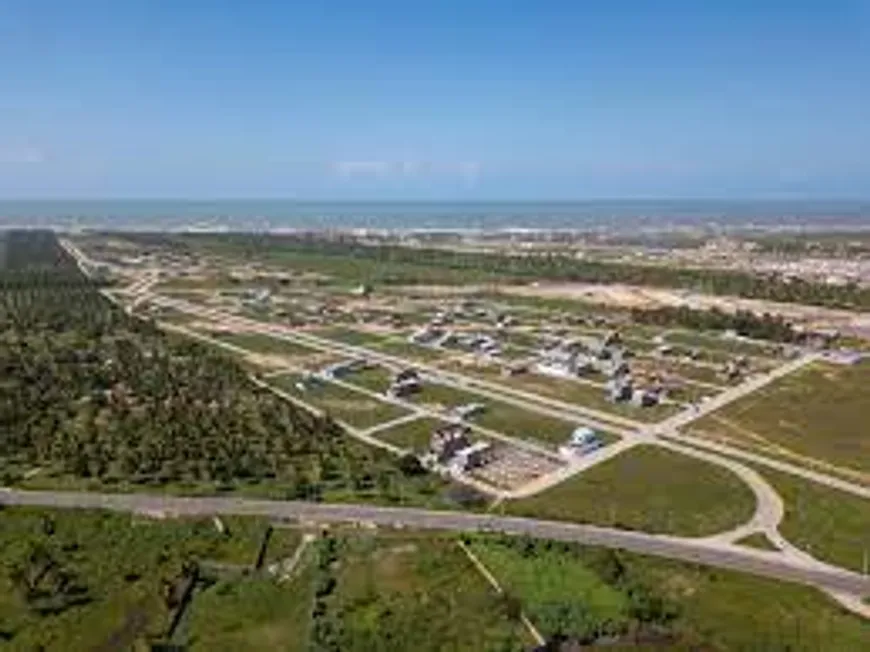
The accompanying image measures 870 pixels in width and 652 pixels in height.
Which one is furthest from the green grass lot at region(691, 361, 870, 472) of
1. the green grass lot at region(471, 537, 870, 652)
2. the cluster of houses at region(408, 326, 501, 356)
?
the cluster of houses at region(408, 326, 501, 356)

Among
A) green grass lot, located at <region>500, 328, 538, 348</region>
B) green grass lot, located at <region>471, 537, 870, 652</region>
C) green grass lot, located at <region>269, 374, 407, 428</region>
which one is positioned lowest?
green grass lot, located at <region>471, 537, 870, 652</region>

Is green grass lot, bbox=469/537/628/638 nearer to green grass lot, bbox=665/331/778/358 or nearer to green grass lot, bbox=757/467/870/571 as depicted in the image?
green grass lot, bbox=757/467/870/571

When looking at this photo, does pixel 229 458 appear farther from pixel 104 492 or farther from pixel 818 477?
pixel 818 477

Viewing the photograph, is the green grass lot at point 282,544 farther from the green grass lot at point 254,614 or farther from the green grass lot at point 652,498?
the green grass lot at point 652,498

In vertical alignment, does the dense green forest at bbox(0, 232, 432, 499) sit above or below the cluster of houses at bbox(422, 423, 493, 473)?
above

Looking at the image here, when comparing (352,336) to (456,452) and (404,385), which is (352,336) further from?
(456,452)

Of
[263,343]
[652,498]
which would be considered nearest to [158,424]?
[652,498]

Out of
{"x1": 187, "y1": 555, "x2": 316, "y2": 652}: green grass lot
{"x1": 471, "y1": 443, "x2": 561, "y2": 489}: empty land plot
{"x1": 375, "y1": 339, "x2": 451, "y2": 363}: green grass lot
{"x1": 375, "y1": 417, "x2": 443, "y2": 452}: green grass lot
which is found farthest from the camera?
{"x1": 375, "y1": 339, "x2": 451, "y2": 363}: green grass lot
